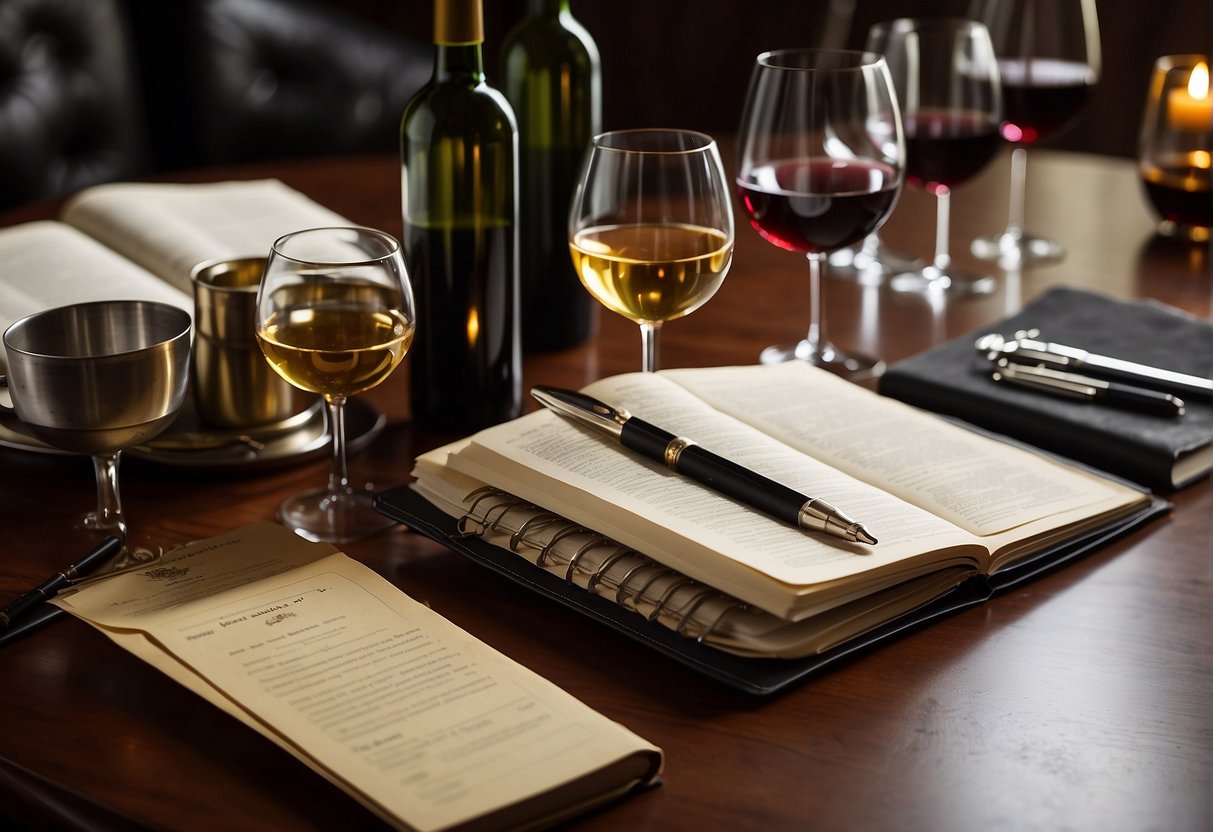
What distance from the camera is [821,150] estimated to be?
125 cm

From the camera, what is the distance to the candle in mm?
1550

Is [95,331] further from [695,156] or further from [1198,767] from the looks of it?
[1198,767]

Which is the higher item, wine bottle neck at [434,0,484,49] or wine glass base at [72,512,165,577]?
wine bottle neck at [434,0,484,49]

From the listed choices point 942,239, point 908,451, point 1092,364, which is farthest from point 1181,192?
point 908,451

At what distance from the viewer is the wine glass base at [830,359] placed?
1.31 metres

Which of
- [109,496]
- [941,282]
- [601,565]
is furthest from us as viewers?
Answer: [941,282]

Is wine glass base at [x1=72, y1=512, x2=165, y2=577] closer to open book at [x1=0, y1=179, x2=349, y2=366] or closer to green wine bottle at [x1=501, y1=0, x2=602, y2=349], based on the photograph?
open book at [x1=0, y1=179, x2=349, y2=366]

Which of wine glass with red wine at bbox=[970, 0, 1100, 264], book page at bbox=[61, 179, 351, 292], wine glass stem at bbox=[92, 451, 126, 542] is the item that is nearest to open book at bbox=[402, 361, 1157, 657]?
wine glass stem at bbox=[92, 451, 126, 542]

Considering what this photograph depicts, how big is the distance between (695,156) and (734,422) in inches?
8.6

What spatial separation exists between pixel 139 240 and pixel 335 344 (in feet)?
1.78

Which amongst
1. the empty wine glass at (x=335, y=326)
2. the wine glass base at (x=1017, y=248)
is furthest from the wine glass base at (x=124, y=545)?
the wine glass base at (x=1017, y=248)

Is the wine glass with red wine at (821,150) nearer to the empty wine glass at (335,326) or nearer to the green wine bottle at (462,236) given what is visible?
the green wine bottle at (462,236)

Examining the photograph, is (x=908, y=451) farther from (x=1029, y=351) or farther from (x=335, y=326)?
(x=335, y=326)

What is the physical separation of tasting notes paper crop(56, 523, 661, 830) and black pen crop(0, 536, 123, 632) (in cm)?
5
